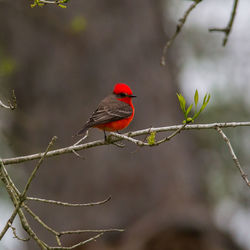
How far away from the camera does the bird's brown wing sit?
535 centimetres

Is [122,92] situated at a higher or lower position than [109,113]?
higher

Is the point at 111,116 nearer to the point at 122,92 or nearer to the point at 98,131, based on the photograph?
the point at 122,92

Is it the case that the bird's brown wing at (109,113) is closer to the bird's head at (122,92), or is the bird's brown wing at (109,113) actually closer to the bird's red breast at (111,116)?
the bird's red breast at (111,116)

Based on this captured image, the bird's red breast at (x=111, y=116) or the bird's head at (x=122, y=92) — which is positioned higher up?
the bird's head at (x=122, y=92)

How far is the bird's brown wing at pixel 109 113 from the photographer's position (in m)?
5.35

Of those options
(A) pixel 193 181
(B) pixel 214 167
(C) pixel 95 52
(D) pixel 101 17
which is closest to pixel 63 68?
(C) pixel 95 52

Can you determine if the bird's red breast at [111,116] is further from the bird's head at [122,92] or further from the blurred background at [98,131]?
the blurred background at [98,131]

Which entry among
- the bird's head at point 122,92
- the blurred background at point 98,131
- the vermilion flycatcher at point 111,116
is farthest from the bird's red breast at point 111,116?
the blurred background at point 98,131

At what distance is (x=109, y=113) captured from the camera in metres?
5.61

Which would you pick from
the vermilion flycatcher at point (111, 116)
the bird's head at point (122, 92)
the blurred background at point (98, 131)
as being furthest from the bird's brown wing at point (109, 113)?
the blurred background at point (98, 131)

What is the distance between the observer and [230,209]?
441 inches

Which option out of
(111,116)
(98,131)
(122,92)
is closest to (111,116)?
(111,116)

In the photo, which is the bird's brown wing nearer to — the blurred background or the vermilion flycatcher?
the vermilion flycatcher

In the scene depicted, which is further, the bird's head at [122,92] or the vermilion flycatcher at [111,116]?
the bird's head at [122,92]
